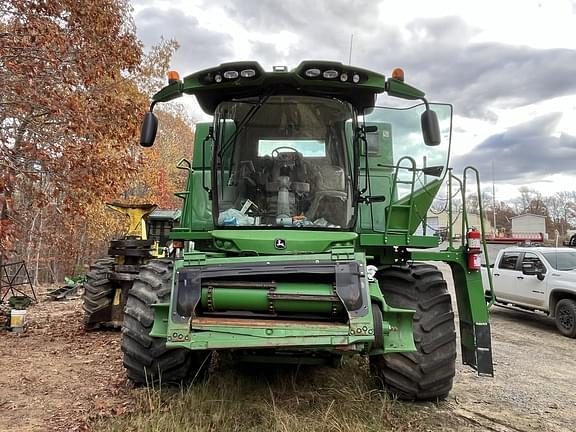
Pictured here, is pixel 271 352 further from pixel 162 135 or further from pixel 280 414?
pixel 162 135

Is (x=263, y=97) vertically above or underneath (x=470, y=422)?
above

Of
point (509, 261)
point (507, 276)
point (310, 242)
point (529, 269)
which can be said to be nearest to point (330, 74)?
point (310, 242)

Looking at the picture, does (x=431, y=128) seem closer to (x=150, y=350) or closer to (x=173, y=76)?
(x=173, y=76)

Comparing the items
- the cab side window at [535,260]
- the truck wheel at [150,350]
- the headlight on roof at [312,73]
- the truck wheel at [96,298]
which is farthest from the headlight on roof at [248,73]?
the cab side window at [535,260]

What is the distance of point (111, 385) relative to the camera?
5.03 metres

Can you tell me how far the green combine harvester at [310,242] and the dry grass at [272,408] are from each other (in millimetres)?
206

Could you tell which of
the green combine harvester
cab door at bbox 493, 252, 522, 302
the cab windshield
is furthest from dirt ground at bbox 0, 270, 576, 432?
cab door at bbox 493, 252, 522, 302

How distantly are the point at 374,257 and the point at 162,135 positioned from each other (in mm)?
24941

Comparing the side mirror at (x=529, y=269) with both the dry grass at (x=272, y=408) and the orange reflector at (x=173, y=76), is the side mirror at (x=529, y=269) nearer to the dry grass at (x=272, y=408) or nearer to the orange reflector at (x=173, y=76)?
the dry grass at (x=272, y=408)

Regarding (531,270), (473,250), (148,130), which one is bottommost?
(531,270)

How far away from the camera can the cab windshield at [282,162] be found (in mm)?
4676

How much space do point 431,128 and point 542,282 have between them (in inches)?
277

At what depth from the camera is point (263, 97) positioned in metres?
4.68

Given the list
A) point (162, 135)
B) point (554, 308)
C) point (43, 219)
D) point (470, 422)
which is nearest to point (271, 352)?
point (470, 422)
